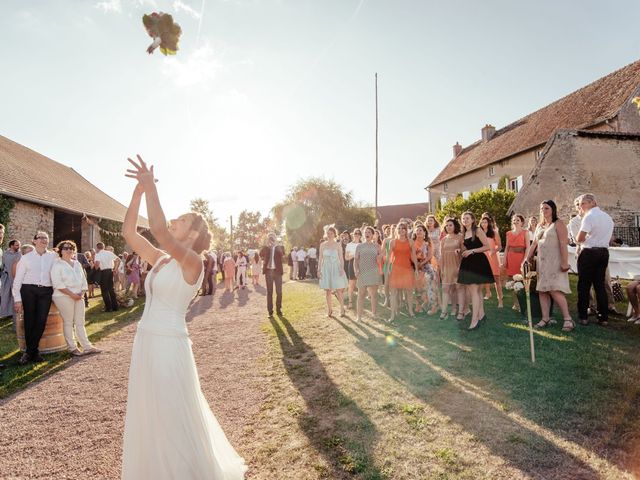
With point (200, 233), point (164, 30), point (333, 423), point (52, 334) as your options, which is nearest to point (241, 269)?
point (52, 334)

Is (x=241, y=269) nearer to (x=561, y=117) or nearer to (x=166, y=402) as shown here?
(x=166, y=402)

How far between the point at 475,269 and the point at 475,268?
18mm

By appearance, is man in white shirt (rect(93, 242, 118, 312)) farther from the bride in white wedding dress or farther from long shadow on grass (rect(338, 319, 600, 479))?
the bride in white wedding dress

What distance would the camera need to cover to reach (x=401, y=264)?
8.31 meters

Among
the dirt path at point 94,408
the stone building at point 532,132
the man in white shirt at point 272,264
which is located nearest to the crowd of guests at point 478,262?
the man in white shirt at point 272,264

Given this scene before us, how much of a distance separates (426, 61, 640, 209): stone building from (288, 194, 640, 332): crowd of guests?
13075mm

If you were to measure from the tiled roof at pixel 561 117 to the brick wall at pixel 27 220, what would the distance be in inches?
1202

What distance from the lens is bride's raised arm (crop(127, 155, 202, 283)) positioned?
2246 millimetres

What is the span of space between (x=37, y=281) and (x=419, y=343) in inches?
265

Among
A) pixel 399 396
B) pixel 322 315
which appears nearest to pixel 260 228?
pixel 322 315

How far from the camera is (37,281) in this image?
6.73 metres

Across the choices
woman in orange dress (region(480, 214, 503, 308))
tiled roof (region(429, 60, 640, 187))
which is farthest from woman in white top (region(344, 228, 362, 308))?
tiled roof (region(429, 60, 640, 187))

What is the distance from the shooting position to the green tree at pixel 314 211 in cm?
3894

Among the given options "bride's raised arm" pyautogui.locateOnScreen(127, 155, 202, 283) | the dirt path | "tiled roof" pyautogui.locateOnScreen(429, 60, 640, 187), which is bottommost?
the dirt path
